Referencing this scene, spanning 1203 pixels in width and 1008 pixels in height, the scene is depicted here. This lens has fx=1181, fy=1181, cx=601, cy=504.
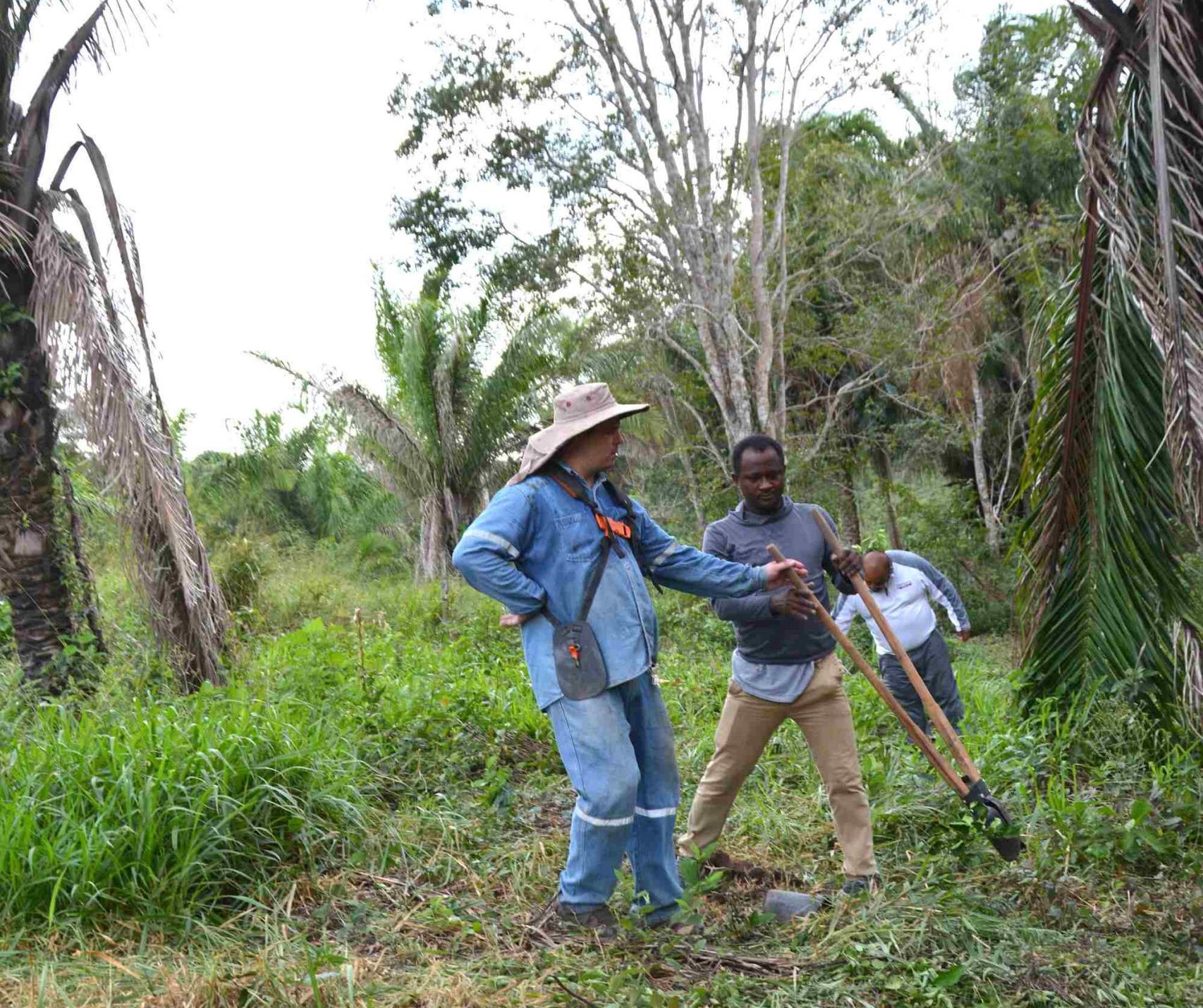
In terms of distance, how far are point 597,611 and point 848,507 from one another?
61.2 feet

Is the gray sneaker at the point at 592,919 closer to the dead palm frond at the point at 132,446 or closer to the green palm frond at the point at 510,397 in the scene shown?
the dead palm frond at the point at 132,446

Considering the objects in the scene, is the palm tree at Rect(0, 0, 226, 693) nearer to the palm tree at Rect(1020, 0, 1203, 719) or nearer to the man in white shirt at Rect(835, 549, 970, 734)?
the man in white shirt at Rect(835, 549, 970, 734)

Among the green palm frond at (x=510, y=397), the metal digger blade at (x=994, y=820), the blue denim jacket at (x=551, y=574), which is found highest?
the green palm frond at (x=510, y=397)

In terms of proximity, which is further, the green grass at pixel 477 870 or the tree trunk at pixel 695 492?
the tree trunk at pixel 695 492

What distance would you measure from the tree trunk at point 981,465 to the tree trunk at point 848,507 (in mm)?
2256

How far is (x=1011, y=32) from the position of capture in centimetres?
1978

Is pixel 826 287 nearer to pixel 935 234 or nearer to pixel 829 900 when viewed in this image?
pixel 935 234

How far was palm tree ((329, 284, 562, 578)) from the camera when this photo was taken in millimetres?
16531

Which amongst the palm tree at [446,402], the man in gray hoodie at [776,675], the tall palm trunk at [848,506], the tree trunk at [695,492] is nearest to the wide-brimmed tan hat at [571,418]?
the man in gray hoodie at [776,675]

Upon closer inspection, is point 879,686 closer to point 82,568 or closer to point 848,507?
point 82,568

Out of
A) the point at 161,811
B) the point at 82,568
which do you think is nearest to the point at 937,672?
the point at 161,811

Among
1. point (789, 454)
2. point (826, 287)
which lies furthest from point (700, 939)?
point (826, 287)

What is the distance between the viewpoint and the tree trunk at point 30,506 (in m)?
7.09

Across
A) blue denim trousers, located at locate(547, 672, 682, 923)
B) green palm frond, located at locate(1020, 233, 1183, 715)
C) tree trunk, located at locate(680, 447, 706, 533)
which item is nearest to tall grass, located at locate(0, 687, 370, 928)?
blue denim trousers, located at locate(547, 672, 682, 923)
